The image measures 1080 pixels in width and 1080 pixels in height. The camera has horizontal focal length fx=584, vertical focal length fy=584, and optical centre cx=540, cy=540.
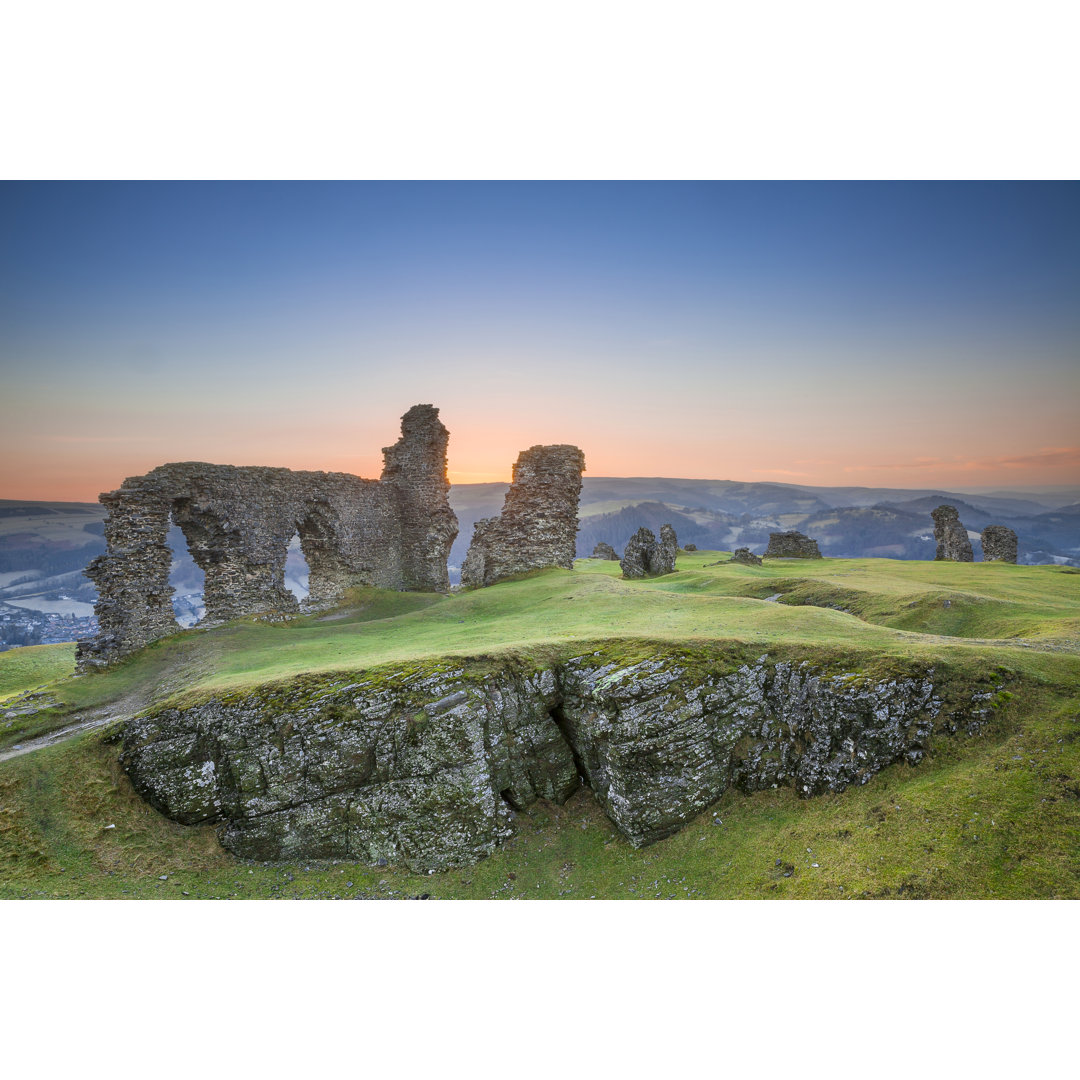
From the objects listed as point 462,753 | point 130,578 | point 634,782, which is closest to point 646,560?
point 634,782

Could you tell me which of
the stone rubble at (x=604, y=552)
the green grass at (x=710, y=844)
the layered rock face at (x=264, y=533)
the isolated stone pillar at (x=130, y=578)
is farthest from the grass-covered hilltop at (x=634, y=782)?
the stone rubble at (x=604, y=552)

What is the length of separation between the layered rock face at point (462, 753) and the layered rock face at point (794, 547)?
43.2 m

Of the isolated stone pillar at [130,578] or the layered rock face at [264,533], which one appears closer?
the isolated stone pillar at [130,578]

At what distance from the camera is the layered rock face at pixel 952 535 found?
50.7 metres

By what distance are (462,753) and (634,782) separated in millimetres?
3777

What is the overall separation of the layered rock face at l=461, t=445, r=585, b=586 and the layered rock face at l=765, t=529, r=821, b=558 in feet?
88.9

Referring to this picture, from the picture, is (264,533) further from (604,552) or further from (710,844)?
(604,552)

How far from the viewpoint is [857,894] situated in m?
9.17

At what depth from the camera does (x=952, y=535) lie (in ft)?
167

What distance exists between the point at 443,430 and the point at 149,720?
25.3 metres

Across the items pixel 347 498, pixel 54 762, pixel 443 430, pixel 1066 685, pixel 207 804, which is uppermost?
pixel 443 430

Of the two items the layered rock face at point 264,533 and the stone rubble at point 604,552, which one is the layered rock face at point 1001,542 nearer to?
the stone rubble at point 604,552

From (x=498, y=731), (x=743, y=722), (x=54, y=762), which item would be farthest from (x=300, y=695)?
(x=743, y=722)

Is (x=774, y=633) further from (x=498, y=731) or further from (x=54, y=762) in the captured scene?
(x=54, y=762)
